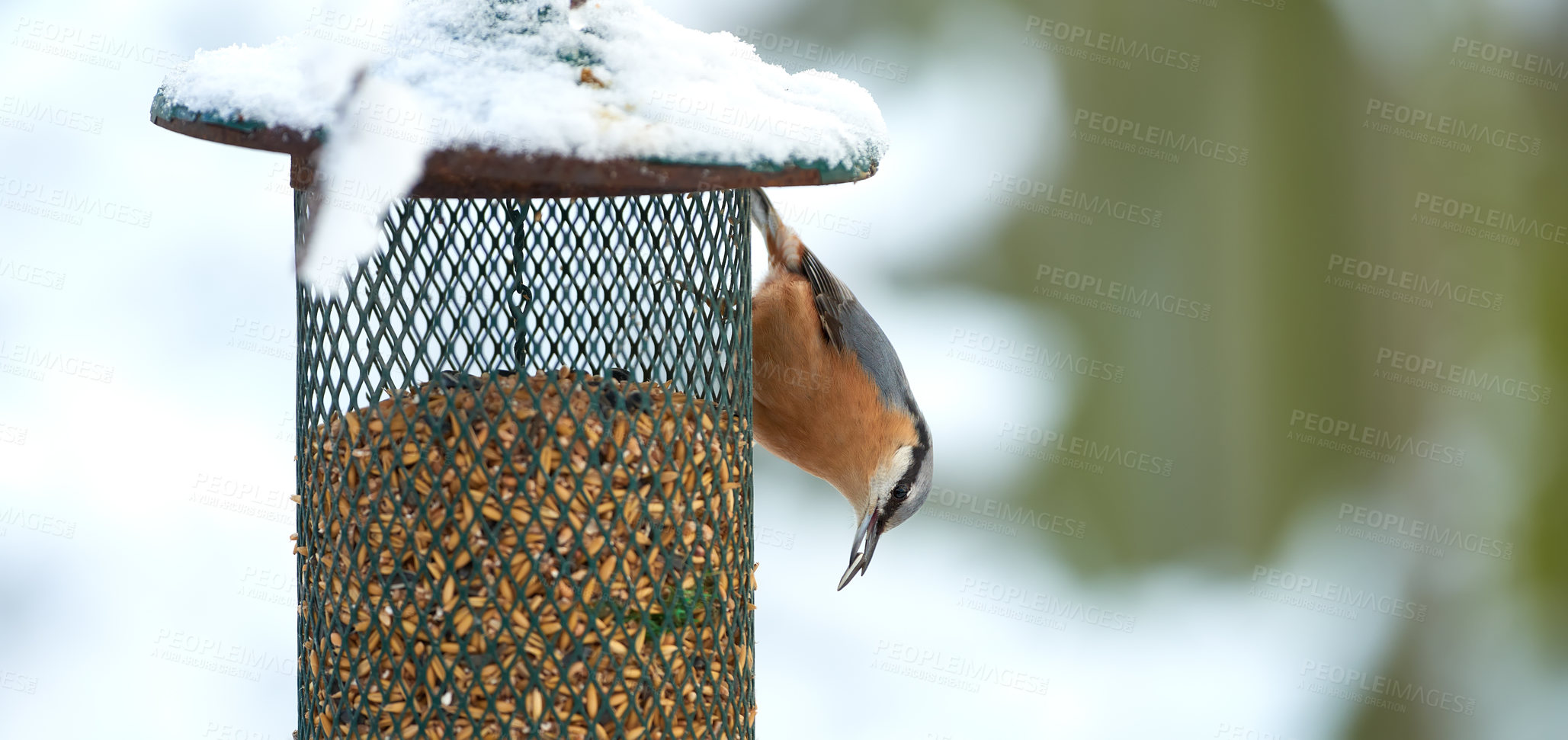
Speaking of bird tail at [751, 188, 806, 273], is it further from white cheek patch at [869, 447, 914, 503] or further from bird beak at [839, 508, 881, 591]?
bird beak at [839, 508, 881, 591]

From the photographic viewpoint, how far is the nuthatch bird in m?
2.87

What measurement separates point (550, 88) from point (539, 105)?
6 cm

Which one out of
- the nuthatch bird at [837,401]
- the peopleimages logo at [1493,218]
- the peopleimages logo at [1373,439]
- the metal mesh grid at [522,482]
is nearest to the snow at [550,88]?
the metal mesh grid at [522,482]

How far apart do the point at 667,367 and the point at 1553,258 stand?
5.30 m

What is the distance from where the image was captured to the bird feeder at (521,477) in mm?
1802

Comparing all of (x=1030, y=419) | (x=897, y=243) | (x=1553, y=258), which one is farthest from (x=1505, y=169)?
(x=897, y=243)

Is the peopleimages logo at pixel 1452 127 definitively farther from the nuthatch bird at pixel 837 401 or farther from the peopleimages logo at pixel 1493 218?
the nuthatch bird at pixel 837 401

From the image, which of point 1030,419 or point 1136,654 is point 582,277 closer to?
point 1030,419

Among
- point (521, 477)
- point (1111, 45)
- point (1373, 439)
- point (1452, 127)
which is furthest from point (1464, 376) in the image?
point (521, 477)

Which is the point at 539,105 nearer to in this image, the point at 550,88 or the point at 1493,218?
the point at 550,88

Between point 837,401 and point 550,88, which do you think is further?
point 837,401

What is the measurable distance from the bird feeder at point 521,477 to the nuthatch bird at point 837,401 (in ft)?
2.93

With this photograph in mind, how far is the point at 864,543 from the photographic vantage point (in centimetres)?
290

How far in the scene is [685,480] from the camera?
1928 millimetres
